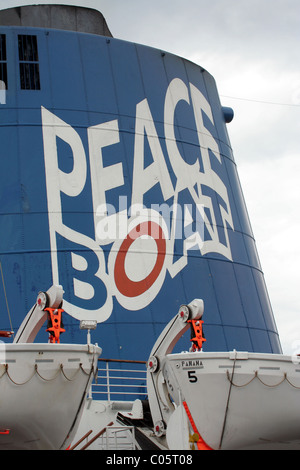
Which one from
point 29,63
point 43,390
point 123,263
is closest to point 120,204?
point 123,263

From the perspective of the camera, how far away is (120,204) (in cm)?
1666

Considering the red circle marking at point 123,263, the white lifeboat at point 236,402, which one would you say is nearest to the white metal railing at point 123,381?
the red circle marking at point 123,263

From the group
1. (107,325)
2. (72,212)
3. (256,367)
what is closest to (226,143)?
(72,212)

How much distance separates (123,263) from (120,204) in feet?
5.19

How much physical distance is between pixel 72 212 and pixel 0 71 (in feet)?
14.3

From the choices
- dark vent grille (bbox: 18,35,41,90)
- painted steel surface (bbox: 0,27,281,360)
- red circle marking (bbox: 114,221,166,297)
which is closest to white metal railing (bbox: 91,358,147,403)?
painted steel surface (bbox: 0,27,281,360)

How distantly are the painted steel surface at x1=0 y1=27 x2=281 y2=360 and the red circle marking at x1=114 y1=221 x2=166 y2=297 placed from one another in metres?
0.03

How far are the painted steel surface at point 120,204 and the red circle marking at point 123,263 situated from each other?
0.09 ft

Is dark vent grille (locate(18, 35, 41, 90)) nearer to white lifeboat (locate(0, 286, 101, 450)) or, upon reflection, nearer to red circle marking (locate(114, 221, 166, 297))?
red circle marking (locate(114, 221, 166, 297))

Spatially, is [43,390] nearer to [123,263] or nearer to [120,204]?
[123,263]

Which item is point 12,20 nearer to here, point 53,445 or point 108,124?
point 108,124

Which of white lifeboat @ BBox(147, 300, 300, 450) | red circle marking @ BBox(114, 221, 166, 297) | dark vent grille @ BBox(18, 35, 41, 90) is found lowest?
white lifeboat @ BBox(147, 300, 300, 450)

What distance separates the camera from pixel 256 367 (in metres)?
11.0

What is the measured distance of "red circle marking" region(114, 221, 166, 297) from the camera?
617 inches
